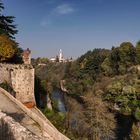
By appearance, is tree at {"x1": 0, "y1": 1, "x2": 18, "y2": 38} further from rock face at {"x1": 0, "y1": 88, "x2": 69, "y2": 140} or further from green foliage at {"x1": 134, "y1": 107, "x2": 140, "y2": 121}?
green foliage at {"x1": 134, "y1": 107, "x2": 140, "y2": 121}

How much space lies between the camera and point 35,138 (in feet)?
24.5

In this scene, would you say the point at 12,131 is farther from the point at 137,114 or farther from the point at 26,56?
the point at 137,114

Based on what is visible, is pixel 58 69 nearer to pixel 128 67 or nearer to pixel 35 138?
pixel 128 67

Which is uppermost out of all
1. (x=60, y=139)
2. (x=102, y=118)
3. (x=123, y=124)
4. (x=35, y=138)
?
(x=35, y=138)

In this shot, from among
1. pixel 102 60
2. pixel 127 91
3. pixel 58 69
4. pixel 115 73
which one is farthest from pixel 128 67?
pixel 58 69

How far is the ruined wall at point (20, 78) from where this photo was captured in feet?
74.1

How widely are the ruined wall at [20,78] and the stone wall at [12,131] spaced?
1284cm

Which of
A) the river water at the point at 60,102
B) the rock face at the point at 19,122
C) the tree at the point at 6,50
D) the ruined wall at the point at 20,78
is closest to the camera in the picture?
the rock face at the point at 19,122

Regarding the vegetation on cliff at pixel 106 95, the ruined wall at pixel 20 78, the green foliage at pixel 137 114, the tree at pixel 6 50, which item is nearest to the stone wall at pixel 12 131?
the ruined wall at pixel 20 78

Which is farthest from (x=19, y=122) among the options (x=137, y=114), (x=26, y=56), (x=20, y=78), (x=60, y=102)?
(x=60, y=102)

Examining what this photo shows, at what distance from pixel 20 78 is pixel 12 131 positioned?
14219mm

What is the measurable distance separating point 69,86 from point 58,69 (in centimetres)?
3792

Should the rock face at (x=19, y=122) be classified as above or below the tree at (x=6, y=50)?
below

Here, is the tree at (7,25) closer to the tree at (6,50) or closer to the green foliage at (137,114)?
the tree at (6,50)
